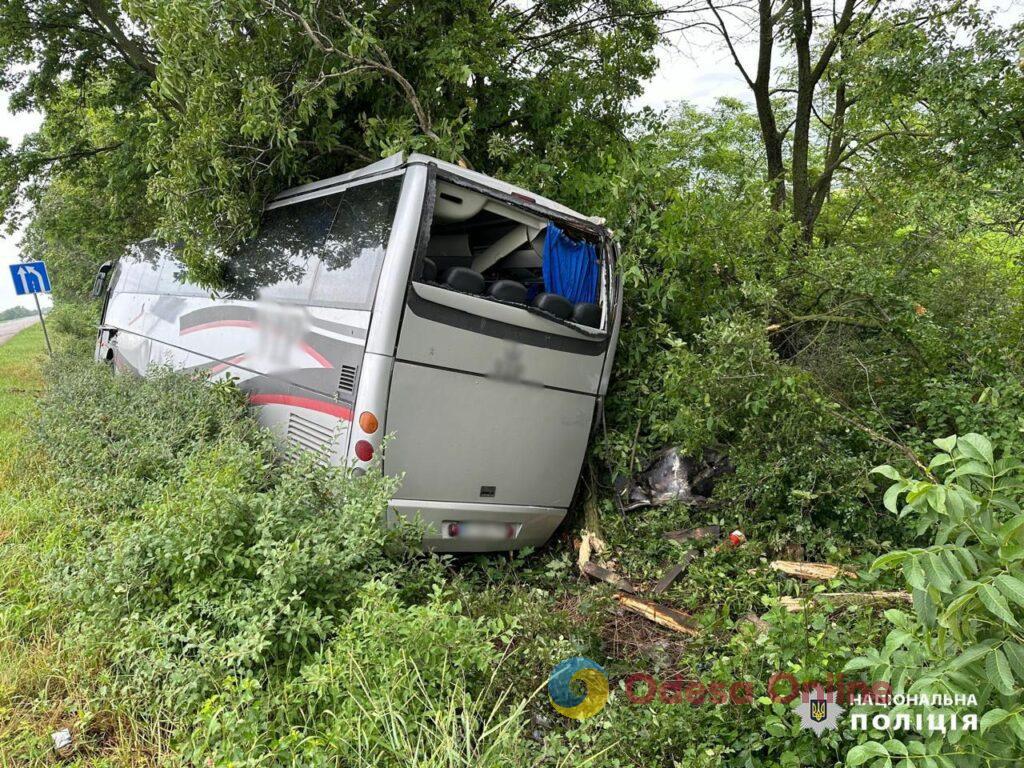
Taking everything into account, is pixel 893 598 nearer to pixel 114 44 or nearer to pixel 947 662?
pixel 947 662

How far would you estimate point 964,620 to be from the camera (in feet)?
Result: 6.68

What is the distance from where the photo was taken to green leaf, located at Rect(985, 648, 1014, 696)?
180 centimetres

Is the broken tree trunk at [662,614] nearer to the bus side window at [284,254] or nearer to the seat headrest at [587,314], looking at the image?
the seat headrest at [587,314]

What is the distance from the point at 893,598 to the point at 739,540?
53.2 inches

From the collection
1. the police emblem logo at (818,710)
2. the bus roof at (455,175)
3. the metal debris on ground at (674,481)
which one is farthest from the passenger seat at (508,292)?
the police emblem logo at (818,710)

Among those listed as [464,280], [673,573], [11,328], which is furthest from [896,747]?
[11,328]

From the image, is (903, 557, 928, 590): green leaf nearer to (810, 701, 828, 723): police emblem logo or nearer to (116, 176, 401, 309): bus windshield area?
(810, 701, 828, 723): police emblem logo

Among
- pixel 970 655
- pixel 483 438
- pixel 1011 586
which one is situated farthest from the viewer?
pixel 483 438

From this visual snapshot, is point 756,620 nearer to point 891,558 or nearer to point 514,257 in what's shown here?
point 891,558

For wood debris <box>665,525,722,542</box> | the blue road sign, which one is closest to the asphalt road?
the blue road sign

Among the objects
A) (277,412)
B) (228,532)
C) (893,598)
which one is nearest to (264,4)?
(277,412)

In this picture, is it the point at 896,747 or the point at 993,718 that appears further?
the point at 896,747

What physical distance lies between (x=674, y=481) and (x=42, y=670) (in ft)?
14.7

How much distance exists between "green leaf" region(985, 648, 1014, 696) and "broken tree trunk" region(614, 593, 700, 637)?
2.27 meters
